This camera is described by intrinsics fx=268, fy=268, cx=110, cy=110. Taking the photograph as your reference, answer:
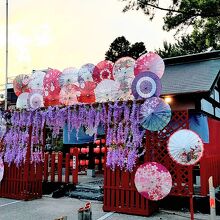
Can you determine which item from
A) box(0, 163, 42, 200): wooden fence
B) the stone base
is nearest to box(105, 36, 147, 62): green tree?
the stone base

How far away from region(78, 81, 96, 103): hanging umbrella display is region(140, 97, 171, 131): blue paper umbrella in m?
2.19

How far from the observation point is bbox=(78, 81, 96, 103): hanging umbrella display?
30.7ft

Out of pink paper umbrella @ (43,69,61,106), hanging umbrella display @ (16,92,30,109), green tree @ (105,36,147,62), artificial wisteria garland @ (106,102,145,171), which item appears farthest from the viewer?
green tree @ (105,36,147,62)

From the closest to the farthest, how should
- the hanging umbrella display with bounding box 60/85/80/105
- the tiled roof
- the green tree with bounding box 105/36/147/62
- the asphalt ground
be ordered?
the asphalt ground → the hanging umbrella display with bounding box 60/85/80/105 → the tiled roof → the green tree with bounding box 105/36/147/62

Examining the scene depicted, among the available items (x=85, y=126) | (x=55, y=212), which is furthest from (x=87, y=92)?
(x=55, y=212)

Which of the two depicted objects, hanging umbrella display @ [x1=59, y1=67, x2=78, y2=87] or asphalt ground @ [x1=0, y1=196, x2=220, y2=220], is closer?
asphalt ground @ [x1=0, y1=196, x2=220, y2=220]

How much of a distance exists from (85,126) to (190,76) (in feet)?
21.9

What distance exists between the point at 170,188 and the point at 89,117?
3.54m

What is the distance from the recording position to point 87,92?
31.0ft

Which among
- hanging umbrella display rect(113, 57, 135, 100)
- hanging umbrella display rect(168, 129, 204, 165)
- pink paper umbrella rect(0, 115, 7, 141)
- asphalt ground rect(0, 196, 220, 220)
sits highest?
hanging umbrella display rect(113, 57, 135, 100)

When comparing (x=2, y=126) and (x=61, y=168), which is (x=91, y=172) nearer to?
(x=61, y=168)

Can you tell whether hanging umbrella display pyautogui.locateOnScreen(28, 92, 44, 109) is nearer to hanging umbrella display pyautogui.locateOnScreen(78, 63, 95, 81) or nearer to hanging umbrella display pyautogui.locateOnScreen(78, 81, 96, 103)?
hanging umbrella display pyautogui.locateOnScreen(78, 81, 96, 103)

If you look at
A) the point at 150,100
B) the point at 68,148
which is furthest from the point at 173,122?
the point at 68,148

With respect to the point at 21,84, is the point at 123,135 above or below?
below
